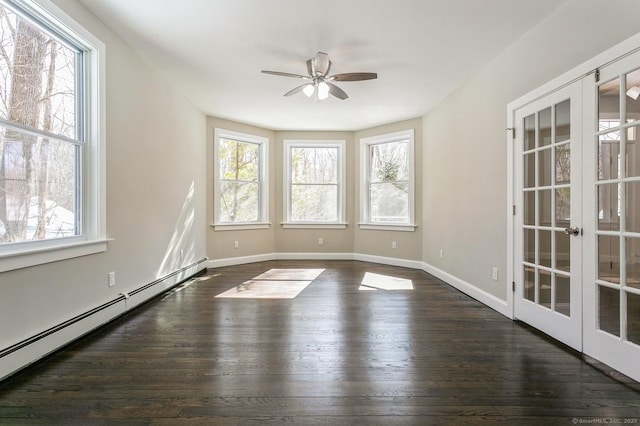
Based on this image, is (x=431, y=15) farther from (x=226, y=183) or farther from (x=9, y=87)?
(x=226, y=183)

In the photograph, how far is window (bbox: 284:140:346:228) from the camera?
253 inches

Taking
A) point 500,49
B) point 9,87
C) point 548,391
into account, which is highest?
point 500,49

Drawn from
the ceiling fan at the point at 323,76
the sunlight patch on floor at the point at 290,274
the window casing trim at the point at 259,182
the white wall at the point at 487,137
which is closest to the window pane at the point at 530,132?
the white wall at the point at 487,137

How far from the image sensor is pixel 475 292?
12.1 feet

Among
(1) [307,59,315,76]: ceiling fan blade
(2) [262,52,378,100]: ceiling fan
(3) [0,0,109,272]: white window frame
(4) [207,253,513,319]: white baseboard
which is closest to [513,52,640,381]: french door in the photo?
(4) [207,253,513,319]: white baseboard

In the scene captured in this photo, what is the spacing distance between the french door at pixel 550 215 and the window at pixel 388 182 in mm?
2637

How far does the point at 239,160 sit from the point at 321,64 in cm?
315

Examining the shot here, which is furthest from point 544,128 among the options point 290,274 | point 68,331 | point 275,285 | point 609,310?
point 68,331

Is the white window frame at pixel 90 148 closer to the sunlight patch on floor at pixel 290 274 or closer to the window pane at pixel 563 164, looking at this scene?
the sunlight patch on floor at pixel 290 274

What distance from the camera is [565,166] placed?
8.07 ft

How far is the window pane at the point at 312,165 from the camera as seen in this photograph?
21.1 feet

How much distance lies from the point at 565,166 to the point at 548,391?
1.61 metres

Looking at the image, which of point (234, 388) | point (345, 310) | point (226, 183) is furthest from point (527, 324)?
point (226, 183)

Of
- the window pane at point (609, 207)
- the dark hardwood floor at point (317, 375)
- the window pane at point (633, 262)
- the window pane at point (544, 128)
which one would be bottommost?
the dark hardwood floor at point (317, 375)
